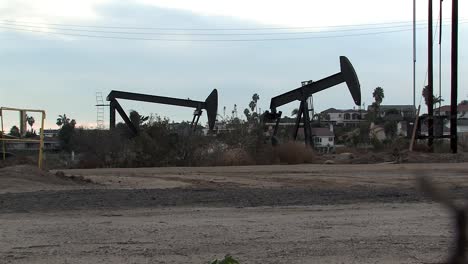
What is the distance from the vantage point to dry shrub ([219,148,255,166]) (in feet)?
103

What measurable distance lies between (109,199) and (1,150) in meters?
9.52

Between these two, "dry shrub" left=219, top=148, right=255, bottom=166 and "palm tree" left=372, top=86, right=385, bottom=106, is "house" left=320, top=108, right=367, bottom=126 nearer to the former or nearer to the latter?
"palm tree" left=372, top=86, right=385, bottom=106

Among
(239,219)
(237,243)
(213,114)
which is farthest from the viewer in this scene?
(213,114)

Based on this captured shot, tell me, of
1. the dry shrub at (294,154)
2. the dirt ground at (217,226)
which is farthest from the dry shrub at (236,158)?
the dirt ground at (217,226)

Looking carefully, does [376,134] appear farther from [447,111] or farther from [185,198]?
[185,198]

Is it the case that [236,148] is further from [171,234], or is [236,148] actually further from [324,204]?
[171,234]

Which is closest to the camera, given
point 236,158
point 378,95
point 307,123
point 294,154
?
point 294,154

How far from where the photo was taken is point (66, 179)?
717 inches

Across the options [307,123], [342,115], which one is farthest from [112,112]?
[342,115]

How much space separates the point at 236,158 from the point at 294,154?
3160 millimetres

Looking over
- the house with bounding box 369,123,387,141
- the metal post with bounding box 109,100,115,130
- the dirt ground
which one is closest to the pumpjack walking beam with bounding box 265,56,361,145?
the house with bounding box 369,123,387,141

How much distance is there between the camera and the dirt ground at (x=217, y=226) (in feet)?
23.8

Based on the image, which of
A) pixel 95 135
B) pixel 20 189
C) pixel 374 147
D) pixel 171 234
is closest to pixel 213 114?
pixel 95 135

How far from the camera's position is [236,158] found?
31719 millimetres
